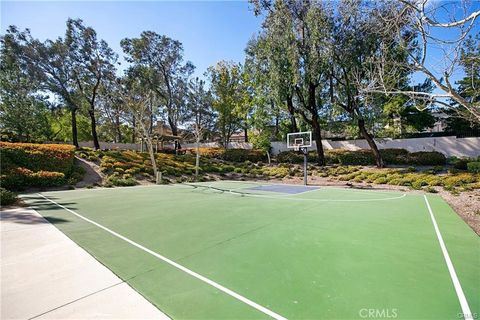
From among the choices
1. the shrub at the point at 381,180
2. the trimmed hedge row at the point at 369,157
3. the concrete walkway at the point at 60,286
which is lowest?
the shrub at the point at 381,180

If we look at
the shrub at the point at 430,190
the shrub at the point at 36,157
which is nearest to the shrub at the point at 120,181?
the shrub at the point at 36,157

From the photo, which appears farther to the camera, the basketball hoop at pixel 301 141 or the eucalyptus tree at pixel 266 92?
the eucalyptus tree at pixel 266 92

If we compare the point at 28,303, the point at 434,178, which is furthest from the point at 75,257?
the point at 434,178

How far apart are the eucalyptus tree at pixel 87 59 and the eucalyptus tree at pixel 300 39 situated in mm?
15115

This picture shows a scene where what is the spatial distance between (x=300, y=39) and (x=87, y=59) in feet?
63.5

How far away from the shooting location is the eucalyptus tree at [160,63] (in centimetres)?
2691

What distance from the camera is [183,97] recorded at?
101 feet

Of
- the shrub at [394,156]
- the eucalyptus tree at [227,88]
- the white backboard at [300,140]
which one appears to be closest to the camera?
the white backboard at [300,140]

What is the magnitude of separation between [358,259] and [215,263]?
7.41 ft

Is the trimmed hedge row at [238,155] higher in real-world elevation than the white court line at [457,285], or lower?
higher

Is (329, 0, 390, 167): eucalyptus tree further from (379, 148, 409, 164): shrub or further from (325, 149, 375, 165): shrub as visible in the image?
(325, 149, 375, 165): shrub

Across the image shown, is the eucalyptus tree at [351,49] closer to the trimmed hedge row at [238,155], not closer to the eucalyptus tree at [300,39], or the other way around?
the eucalyptus tree at [300,39]

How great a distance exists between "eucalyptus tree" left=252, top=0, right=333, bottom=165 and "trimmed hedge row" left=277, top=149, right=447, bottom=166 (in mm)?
4963

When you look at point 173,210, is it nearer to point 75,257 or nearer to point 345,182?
point 75,257
